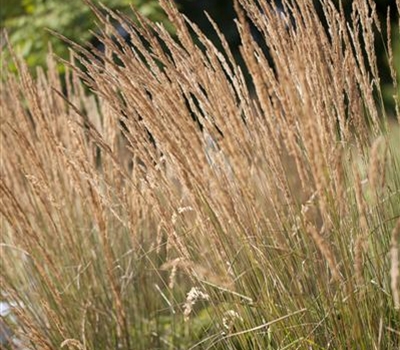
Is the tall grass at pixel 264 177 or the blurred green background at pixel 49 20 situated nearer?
the tall grass at pixel 264 177

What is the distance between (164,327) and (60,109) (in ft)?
3.41

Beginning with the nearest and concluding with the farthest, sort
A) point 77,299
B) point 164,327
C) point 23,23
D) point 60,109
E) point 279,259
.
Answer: point 279,259, point 77,299, point 164,327, point 60,109, point 23,23

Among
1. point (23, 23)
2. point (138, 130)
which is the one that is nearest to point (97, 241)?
point (138, 130)

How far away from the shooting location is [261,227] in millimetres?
2020

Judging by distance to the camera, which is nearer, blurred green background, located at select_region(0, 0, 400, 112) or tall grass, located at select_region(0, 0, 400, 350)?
tall grass, located at select_region(0, 0, 400, 350)

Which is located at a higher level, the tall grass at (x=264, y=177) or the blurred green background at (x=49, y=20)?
the tall grass at (x=264, y=177)

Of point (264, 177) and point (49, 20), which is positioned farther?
point (49, 20)

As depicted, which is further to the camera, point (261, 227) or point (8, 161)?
point (8, 161)

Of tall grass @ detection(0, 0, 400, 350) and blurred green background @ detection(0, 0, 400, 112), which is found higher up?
tall grass @ detection(0, 0, 400, 350)

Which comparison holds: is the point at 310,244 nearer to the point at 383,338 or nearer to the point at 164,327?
the point at 383,338

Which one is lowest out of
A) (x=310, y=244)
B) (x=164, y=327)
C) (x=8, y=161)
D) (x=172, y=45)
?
(x=164, y=327)

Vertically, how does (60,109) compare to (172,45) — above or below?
below

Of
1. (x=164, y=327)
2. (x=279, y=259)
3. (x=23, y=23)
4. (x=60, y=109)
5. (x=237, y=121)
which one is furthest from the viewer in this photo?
(x=23, y=23)

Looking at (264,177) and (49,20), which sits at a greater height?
(264,177)
